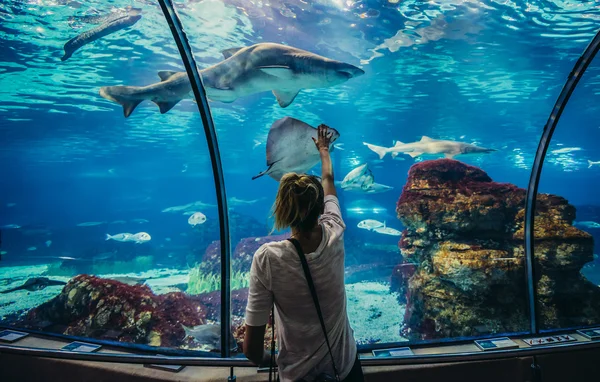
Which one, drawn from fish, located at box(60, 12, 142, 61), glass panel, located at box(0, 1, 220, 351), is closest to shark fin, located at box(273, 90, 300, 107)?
glass panel, located at box(0, 1, 220, 351)

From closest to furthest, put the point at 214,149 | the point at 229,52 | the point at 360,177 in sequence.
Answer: the point at 214,149
the point at 229,52
the point at 360,177

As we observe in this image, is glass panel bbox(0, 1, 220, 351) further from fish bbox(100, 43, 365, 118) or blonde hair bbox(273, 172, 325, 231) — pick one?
blonde hair bbox(273, 172, 325, 231)

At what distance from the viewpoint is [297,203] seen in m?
1.46

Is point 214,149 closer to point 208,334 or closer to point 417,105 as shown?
point 208,334

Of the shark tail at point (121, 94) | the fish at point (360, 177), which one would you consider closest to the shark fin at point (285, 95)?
the shark tail at point (121, 94)

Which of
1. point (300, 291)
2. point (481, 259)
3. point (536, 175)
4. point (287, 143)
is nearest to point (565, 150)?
point (481, 259)

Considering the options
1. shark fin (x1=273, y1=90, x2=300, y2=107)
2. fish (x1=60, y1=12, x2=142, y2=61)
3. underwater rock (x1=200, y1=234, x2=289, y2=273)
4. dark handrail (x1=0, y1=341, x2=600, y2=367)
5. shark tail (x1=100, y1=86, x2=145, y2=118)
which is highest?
fish (x1=60, y1=12, x2=142, y2=61)

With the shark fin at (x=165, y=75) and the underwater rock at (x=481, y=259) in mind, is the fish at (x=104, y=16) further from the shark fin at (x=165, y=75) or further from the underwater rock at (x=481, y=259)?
the underwater rock at (x=481, y=259)

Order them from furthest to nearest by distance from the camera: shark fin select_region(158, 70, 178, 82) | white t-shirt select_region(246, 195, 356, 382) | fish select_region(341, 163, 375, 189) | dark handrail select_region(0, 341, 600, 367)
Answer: fish select_region(341, 163, 375, 189)
shark fin select_region(158, 70, 178, 82)
dark handrail select_region(0, 341, 600, 367)
white t-shirt select_region(246, 195, 356, 382)

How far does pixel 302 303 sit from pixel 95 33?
819 cm

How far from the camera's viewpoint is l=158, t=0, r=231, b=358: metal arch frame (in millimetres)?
2516

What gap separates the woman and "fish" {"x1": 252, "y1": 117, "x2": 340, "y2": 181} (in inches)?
64.7

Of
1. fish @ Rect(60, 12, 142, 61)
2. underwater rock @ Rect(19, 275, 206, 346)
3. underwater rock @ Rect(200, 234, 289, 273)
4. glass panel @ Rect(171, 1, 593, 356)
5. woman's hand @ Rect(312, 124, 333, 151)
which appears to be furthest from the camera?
underwater rock @ Rect(200, 234, 289, 273)

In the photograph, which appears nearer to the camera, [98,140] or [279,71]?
[279,71]
